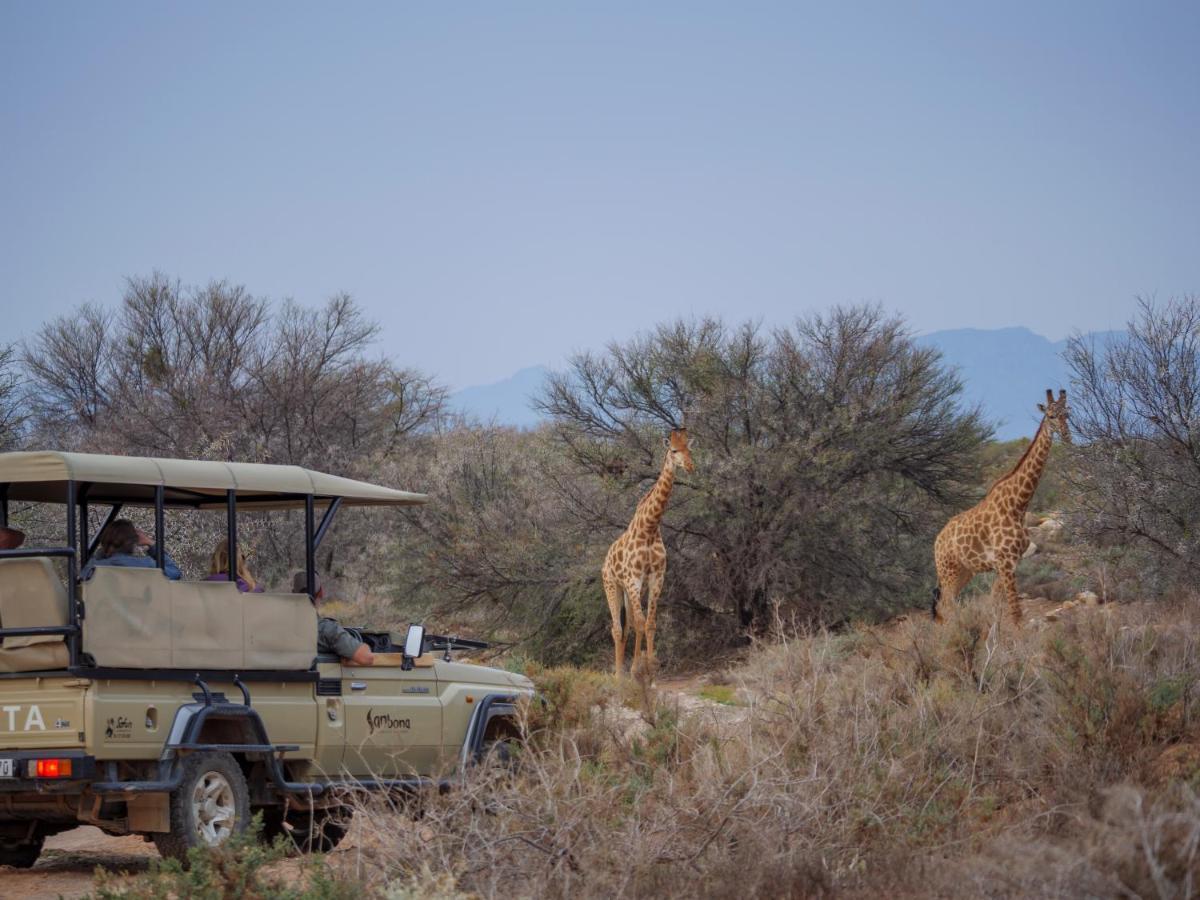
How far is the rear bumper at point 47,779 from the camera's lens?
757 centimetres

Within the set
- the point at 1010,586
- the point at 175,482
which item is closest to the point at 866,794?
the point at 175,482

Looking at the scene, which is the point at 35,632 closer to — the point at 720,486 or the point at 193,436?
the point at 720,486

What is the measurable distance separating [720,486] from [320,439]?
1193 cm

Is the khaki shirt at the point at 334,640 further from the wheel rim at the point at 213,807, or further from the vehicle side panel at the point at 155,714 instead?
the wheel rim at the point at 213,807

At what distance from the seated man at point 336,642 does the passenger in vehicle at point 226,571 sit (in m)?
0.27

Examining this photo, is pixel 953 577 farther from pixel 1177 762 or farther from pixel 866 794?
pixel 866 794

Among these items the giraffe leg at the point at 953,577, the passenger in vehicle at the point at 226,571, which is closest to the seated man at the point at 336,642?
the passenger in vehicle at the point at 226,571

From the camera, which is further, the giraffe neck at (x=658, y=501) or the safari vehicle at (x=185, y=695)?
the giraffe neck at (x=658, y=501)

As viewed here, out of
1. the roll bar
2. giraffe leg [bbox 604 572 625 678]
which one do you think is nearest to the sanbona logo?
the roll bar

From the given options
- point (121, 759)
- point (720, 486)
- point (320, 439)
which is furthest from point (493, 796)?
point (320, 439)

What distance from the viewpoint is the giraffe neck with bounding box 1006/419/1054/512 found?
51.9ft

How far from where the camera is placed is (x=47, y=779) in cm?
756

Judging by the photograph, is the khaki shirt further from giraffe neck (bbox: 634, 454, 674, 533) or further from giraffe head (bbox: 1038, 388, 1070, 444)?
giraffe head (bbox: 1038, 388, 1070, 444)

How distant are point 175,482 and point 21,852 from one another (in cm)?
273
